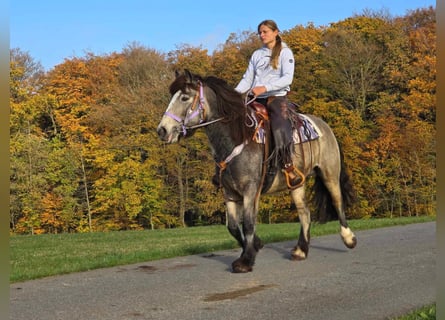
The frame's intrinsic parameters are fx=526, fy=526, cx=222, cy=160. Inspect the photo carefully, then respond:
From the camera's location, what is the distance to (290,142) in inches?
288

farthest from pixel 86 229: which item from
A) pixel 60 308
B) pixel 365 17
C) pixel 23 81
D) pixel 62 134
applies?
pixel 60 308

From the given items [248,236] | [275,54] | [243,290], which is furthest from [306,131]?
[243,290]

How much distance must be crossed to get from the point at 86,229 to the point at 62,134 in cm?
838

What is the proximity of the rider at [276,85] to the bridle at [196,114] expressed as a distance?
81 centimetres

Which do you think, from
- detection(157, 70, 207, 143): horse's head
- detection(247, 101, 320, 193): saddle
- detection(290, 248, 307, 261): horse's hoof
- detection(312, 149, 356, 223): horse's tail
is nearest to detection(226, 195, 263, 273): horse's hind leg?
detection(247, 101, 320, 193): saddle

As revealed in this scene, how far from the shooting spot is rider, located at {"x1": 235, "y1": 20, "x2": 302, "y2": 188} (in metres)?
7.18

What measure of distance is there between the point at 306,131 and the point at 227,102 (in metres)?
1.80

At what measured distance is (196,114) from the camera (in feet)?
21.8

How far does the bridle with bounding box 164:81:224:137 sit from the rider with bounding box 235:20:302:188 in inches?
31.9

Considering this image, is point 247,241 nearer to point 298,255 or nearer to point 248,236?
point 248,236

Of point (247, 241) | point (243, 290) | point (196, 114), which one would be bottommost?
point (243, 290)

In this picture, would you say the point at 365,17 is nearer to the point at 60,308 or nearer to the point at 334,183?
the point at 334,183

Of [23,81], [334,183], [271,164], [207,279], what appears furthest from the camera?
[23,81]

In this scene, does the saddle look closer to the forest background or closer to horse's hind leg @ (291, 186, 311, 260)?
horse's hind leg @ (291, 186, 311, 260)
